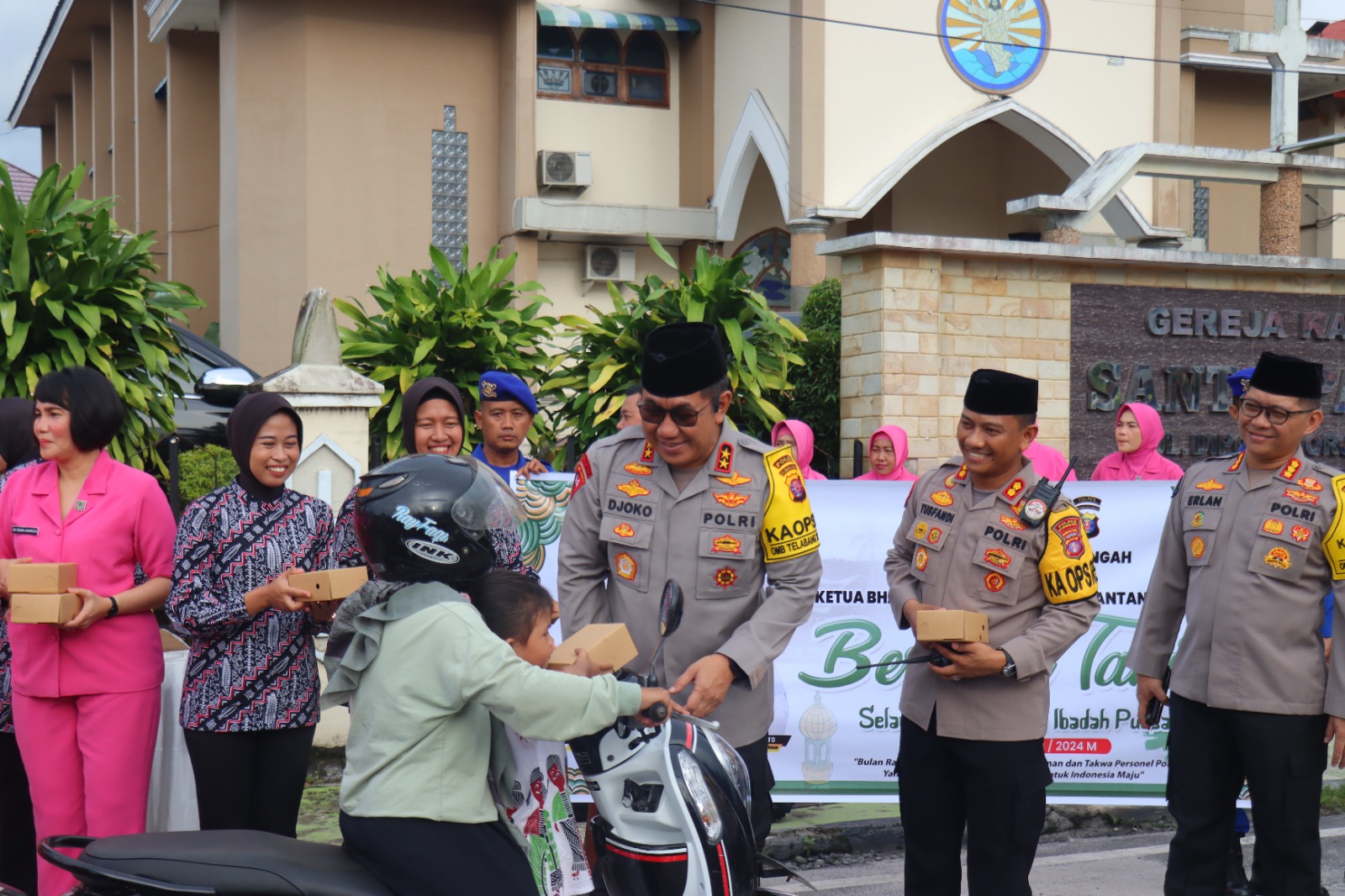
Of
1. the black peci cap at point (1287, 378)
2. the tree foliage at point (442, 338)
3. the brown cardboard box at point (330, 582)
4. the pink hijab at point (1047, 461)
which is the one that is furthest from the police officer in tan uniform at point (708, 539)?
the tree foliage at point (442, 338)

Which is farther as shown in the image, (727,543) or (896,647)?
(896,647)

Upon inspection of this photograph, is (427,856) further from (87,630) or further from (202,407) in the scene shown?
(202,407)

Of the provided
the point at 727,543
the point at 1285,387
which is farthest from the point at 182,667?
the point at 1285,387

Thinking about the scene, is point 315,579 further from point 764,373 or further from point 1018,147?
point 1018,147

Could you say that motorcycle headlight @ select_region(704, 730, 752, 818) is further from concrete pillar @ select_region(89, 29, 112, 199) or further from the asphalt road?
concrete pillar @ select_region(89, 29, 112, 199)

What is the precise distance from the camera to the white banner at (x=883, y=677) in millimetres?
6250

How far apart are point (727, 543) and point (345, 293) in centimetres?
1409

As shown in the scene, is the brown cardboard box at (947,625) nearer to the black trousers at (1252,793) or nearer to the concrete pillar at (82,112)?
the black trousers at (1252,793)

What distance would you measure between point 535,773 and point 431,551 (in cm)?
65

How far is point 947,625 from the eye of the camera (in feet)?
13.1

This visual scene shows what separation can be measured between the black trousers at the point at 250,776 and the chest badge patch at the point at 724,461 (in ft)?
5.38

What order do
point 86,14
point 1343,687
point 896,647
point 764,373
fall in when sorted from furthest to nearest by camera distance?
point 86,14, point 764,373, point 896,647, point 1343,687

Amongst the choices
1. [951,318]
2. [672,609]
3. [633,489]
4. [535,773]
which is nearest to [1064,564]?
[633,489]

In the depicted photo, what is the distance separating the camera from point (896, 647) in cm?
632
